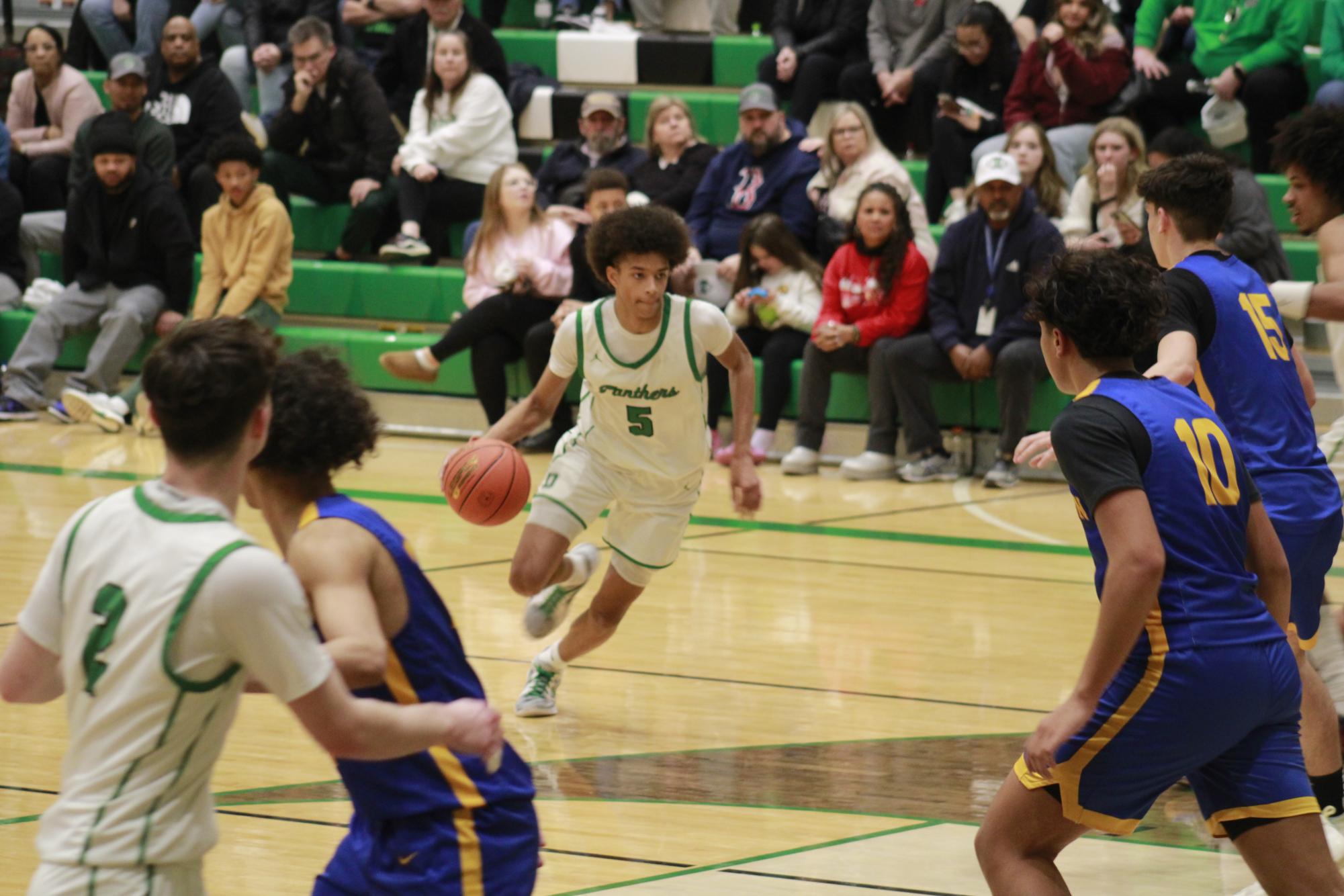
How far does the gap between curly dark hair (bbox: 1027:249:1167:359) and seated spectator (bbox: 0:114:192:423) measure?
862cm

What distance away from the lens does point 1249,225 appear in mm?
8375

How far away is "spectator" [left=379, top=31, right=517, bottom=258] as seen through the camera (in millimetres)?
10797

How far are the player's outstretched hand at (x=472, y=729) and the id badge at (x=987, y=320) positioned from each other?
695 cm

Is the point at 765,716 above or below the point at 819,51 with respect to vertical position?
below

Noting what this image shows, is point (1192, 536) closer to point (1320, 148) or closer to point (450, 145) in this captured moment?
point (1320, 148)

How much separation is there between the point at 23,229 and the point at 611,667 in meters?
7.48

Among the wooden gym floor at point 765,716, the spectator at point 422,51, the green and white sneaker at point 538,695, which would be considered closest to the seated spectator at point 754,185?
the spectator at point 422,51

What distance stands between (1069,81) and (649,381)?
18.9 feet

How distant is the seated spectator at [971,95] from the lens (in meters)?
10.1

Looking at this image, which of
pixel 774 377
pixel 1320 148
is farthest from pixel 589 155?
pixel 1320 148

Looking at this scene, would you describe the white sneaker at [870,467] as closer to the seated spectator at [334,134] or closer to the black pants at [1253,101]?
the black pants at [1253,101]

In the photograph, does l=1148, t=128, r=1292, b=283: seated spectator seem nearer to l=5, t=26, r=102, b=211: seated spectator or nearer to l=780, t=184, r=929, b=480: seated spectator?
l=780, t=184, r=929, b=480: seated spectator

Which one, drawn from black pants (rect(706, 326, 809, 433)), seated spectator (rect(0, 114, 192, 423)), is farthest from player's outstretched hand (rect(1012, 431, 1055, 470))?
seated spectator (rect(0, 114, 192, 423))

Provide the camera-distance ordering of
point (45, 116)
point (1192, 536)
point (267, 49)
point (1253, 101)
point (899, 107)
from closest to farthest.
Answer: point (1192, 536), point (1253, 101), point (899, 107), point (267, 49), point (45, 116)
